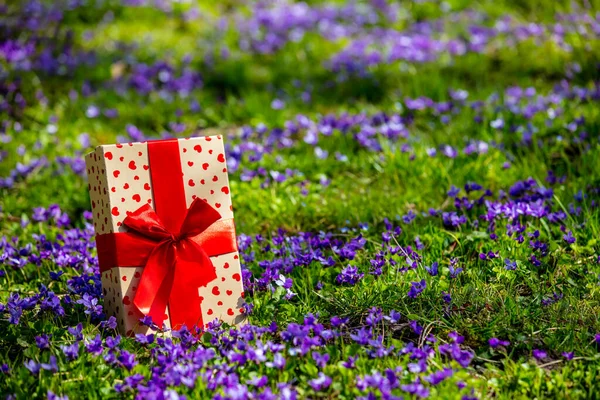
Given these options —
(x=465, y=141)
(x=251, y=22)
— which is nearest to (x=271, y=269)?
(x=465, y=141)

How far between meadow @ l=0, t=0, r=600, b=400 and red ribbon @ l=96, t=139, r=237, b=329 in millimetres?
179

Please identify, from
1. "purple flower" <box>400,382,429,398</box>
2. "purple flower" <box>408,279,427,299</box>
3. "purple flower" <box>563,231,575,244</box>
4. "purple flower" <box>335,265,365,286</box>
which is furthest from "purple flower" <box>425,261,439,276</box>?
"purple flower" <box>400,382,429,398</box>

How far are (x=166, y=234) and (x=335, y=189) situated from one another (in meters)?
1.87

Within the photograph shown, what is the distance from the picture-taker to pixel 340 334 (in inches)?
105

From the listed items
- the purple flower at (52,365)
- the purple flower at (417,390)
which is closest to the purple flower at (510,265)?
the purple flower at (417,390)

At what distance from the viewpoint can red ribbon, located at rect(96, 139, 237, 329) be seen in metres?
2.85

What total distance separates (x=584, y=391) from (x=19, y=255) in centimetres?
287

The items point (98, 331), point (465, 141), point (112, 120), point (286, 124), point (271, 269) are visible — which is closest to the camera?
point (98, 331)

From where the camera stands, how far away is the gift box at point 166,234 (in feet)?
9.33

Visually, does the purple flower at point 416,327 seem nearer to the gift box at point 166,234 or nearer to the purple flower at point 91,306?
the gift box at point 166,234

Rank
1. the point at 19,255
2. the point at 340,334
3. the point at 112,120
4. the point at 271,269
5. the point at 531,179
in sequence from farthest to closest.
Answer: the point at 112,120 → the point at 531,179 → the point at 19,255 → the point at 271,269 → the point at 340,334

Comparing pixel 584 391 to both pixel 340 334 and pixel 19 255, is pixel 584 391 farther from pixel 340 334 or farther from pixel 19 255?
pixel 19 255

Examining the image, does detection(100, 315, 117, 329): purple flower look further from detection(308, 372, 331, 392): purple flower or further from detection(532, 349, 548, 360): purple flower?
detection(532, 349, 548, 360): purple flower

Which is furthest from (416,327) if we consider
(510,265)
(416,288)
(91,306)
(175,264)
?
(91,306)
